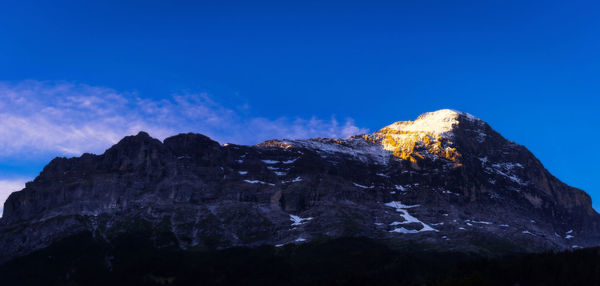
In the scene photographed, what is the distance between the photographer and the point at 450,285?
522 feet

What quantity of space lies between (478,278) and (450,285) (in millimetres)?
14015

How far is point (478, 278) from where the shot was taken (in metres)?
168
